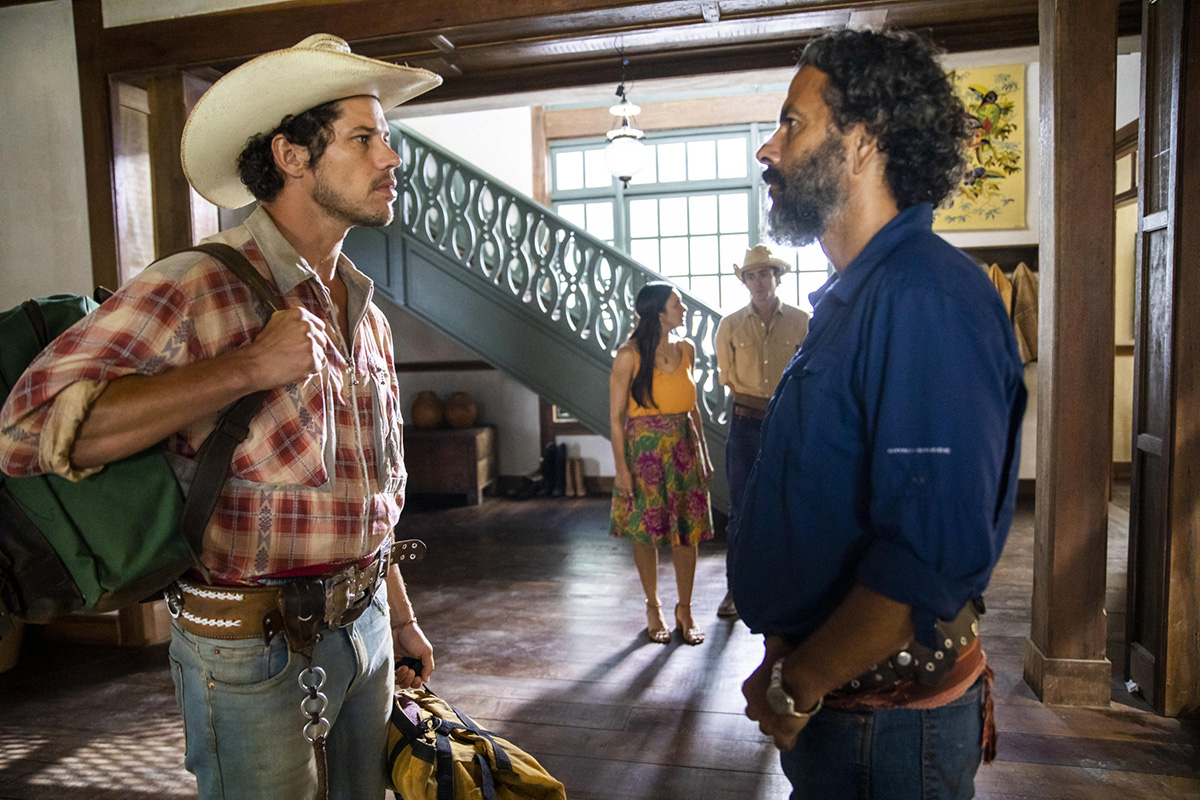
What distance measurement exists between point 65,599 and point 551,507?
6.11 metres

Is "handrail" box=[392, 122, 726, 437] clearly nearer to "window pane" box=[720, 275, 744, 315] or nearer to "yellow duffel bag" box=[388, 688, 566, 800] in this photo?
"window pane" box=[720, 275, 744, 315]

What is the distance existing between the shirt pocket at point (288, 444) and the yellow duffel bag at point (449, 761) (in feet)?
1.90

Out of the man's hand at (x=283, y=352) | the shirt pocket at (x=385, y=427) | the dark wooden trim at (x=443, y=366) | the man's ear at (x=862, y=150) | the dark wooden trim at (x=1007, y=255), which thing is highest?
the dark wooden trim at (x=1007, y=255)

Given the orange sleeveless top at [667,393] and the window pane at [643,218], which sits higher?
the window pane at [643,218]

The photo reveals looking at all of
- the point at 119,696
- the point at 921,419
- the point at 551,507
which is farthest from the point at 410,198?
the point at 921,419

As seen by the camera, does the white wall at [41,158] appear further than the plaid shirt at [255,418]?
Yes

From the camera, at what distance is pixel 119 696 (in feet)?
11.0

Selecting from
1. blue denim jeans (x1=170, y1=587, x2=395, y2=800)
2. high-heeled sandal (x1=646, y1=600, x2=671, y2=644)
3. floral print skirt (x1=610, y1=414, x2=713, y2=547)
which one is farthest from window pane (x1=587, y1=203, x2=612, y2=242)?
blue denim jeans (x1=170, y1=587, x2=395, y2=800)

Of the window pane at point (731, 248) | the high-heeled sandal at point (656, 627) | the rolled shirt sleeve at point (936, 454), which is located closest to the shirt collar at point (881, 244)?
the rolled shirt sleeve at point (936, 454)

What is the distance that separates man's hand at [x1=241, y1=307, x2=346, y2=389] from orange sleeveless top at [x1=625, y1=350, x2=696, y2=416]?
9.28 ft

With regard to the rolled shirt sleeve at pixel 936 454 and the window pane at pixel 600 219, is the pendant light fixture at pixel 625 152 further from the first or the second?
the rolled shirt sleeve at pixel 936 454

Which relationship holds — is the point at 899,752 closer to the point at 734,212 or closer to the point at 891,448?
the point at 891,448

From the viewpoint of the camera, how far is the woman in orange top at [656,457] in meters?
3.95

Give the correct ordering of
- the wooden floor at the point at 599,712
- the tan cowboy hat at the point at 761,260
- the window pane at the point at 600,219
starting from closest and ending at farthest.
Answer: the wooden floor at the point at 599,712
the tan cowboy hat at the point at 761,260
the window pane at the point at 600,219
